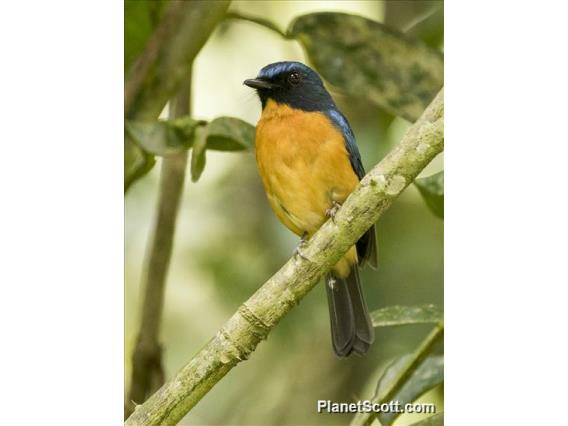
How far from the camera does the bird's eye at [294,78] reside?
3814 millimetres

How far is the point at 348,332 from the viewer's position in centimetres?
378

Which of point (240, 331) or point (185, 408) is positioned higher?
point (240, 331)

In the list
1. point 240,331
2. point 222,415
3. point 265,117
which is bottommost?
point 222,415

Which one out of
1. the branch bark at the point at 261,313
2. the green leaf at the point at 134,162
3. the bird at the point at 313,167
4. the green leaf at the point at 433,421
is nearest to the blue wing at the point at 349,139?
the bird at the point at 313,167

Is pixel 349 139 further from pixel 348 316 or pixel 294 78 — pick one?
pixel 348 316

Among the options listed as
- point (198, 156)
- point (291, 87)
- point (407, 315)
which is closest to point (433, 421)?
point (407, 315)

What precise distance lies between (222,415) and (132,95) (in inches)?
49.4

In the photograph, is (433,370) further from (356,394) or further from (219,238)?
(219,238)

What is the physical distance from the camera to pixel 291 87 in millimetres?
3811

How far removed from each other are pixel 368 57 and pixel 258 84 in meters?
0.46

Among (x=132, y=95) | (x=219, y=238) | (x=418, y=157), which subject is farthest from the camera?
(x=219, y=238)

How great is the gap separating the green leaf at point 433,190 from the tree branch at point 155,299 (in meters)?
0.95

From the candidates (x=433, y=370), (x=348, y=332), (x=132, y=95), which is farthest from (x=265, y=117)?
(x=433, y=370)

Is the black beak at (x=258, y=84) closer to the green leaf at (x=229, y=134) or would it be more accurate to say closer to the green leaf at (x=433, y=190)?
the green leaf at (x=229, y=134)
